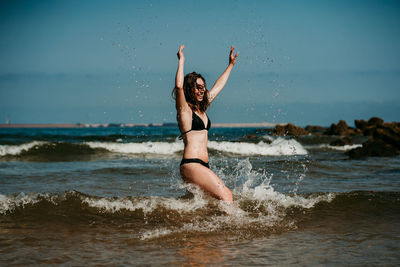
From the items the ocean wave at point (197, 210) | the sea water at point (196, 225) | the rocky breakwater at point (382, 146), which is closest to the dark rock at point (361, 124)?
the rocky breakwater at point (382, 146)

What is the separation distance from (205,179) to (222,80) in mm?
1729

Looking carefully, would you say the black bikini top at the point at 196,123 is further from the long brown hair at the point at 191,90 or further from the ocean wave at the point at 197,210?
the ocean wave at the point at 197,210

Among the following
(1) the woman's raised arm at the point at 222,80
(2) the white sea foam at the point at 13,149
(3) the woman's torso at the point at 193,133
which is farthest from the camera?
(2) the white sea foam at the point at 13,149

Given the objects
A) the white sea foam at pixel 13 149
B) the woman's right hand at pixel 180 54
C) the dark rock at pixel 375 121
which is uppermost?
the woman's right hand at pixel 180 54

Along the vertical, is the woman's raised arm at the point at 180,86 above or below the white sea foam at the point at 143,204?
above

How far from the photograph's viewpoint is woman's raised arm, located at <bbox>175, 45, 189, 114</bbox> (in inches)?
210

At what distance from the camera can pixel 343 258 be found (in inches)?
172

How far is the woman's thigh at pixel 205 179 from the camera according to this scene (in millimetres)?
5699

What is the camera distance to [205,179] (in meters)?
5.71

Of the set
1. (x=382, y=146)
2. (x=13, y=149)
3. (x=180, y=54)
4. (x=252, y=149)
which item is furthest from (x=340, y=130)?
(x=180, y=54)

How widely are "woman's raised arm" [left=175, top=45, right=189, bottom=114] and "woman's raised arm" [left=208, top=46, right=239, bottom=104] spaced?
2.51ft

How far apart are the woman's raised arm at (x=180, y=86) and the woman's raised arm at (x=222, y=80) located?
0.77 m

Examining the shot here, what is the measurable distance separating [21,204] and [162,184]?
3532 mm

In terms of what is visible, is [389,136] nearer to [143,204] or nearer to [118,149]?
[118,149]
